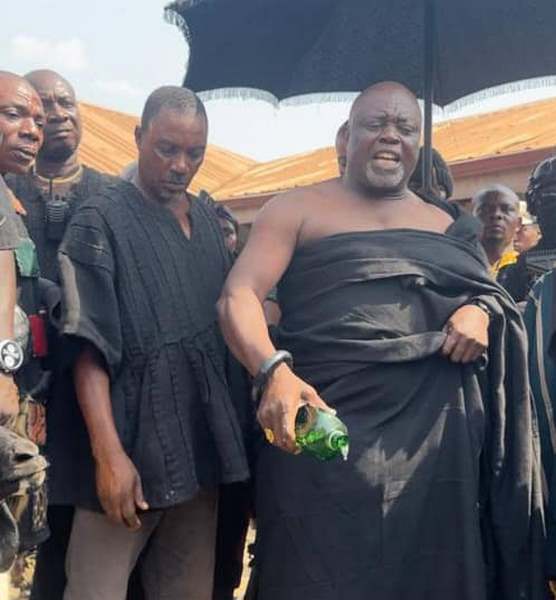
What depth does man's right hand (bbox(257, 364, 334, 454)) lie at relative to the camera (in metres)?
2.21

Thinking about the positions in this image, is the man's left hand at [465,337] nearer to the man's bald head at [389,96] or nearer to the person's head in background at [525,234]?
the man's bald head at [389,96]

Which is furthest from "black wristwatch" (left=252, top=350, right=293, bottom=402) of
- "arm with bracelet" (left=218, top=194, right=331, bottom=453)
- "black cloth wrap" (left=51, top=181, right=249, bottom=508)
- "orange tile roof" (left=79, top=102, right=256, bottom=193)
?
"orange tile roof" (left=79, top=102, right=256, bottom=193)

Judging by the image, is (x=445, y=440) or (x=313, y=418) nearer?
(x=313, y=418)

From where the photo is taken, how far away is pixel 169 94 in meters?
2.76

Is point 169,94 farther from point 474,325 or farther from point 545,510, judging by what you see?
point 545,510

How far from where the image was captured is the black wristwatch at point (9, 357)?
2068 mm

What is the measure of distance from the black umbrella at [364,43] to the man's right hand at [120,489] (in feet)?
5.19

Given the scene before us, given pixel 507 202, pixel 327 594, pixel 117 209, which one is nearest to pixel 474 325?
pixel 327 594

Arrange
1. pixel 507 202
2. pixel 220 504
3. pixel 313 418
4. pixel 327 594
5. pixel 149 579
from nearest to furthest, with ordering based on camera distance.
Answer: pixel 313 418 < pixel 327 594 < pixel 149 579 < pixel 220 504 < pixel 507 202

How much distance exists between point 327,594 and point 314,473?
316mm

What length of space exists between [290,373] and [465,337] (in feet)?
1.74

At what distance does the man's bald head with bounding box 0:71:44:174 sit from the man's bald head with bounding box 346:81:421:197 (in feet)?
3.01

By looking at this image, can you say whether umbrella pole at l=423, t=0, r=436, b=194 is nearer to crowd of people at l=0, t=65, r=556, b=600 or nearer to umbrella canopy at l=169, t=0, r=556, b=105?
umbrella canopy at l=169, t=0, r=556, b=105

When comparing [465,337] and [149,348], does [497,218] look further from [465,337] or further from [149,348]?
[149,348]
